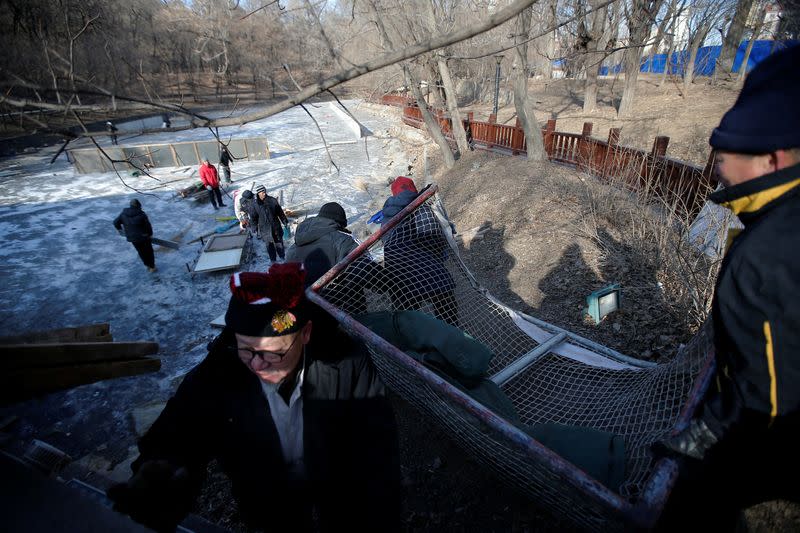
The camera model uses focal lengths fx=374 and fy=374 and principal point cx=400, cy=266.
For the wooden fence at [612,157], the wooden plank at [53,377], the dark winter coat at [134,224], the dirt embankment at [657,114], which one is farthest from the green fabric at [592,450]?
the dirt embankment at [657,114]

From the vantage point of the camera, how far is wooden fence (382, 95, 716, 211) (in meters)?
5.69

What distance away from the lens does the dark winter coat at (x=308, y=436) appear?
1.61 meters

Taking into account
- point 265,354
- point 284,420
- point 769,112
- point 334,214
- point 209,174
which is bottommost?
point 209,174

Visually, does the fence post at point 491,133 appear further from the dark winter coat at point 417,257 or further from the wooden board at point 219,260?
the dark winter coat at point 417,257

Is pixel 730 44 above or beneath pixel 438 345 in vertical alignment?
above

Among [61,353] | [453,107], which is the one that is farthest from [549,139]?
[61,353]

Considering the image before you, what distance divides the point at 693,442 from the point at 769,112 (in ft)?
4.02

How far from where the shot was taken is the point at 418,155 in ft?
54.0

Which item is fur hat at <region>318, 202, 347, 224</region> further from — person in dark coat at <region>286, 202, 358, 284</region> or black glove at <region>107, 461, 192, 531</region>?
black glove at <region>107, 461, 192, 531</region>

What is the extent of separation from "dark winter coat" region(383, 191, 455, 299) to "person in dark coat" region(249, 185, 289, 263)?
14.4 ft

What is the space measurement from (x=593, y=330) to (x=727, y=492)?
2.79 metres

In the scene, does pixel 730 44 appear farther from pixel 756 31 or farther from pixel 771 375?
pixel 771 375

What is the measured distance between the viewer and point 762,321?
1.25 meters

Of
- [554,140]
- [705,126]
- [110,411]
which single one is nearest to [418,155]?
[554,140]
